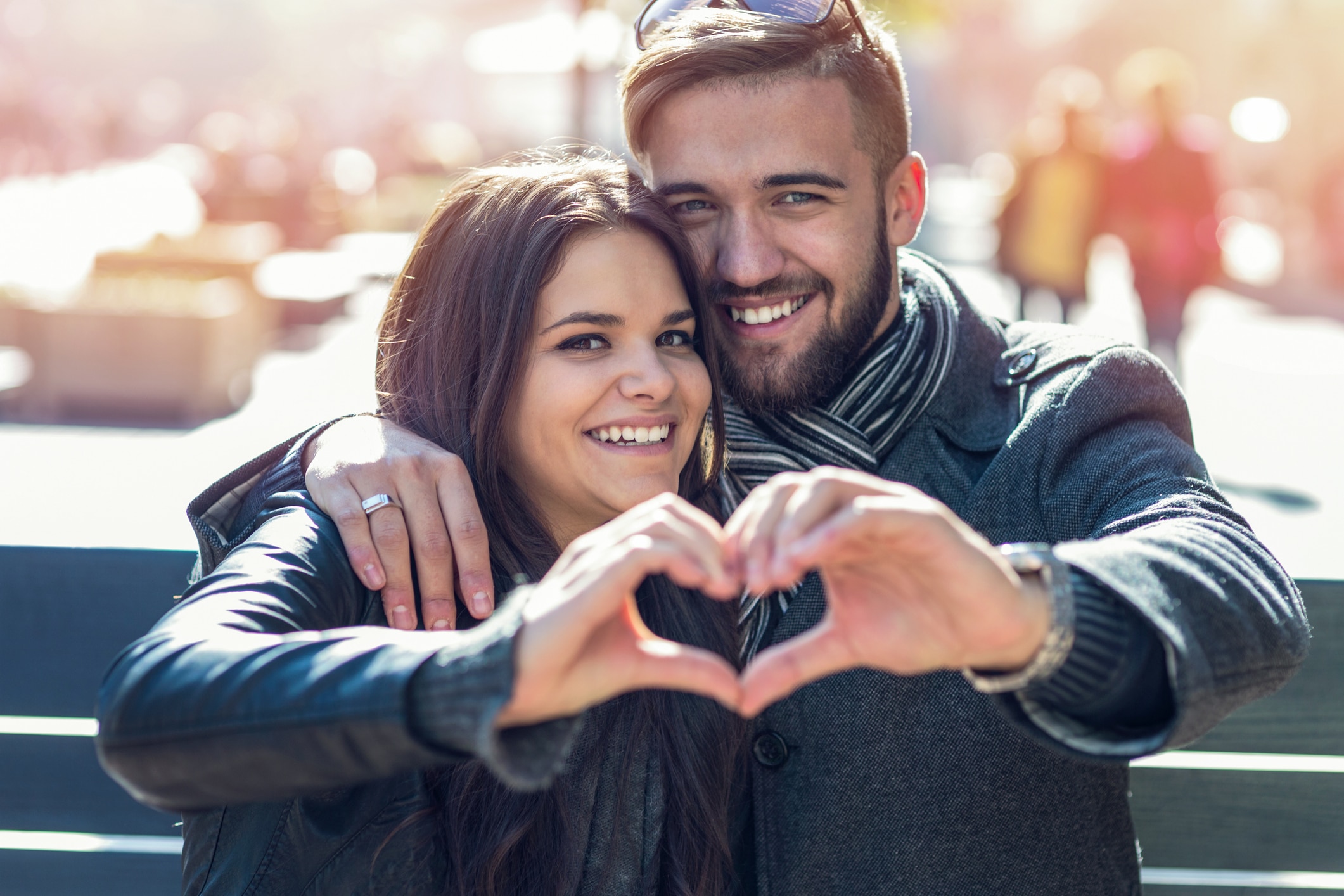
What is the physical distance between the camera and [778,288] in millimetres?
2633

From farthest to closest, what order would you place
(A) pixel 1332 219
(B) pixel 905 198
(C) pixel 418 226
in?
(C) pixel 418 226
(A) pixel 1332 219
(B) pixel 905 198

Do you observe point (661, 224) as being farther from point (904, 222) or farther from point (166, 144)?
point (166, 144)

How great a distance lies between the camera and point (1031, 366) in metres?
2.47

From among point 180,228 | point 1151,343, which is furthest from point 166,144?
point 1151,343

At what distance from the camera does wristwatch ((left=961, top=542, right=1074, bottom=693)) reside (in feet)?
4.66

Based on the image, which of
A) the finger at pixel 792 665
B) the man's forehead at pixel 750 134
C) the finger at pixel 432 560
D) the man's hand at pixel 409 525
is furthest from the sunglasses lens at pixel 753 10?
the finger at pixel 792 665

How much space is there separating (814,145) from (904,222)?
1.23 ft

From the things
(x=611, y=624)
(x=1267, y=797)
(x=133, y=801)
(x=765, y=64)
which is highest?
(x=765, y=64)

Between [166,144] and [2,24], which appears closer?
[166,144]

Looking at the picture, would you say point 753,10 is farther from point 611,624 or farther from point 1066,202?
point 1066,202

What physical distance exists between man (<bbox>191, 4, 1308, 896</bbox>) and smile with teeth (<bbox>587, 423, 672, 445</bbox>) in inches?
11.5

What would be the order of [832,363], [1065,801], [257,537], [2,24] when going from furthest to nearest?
[2,24] → [832,363] → [1065,801] → [257,537]

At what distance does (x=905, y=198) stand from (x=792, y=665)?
1846mm

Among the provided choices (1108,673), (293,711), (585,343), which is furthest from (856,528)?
(585,343)
